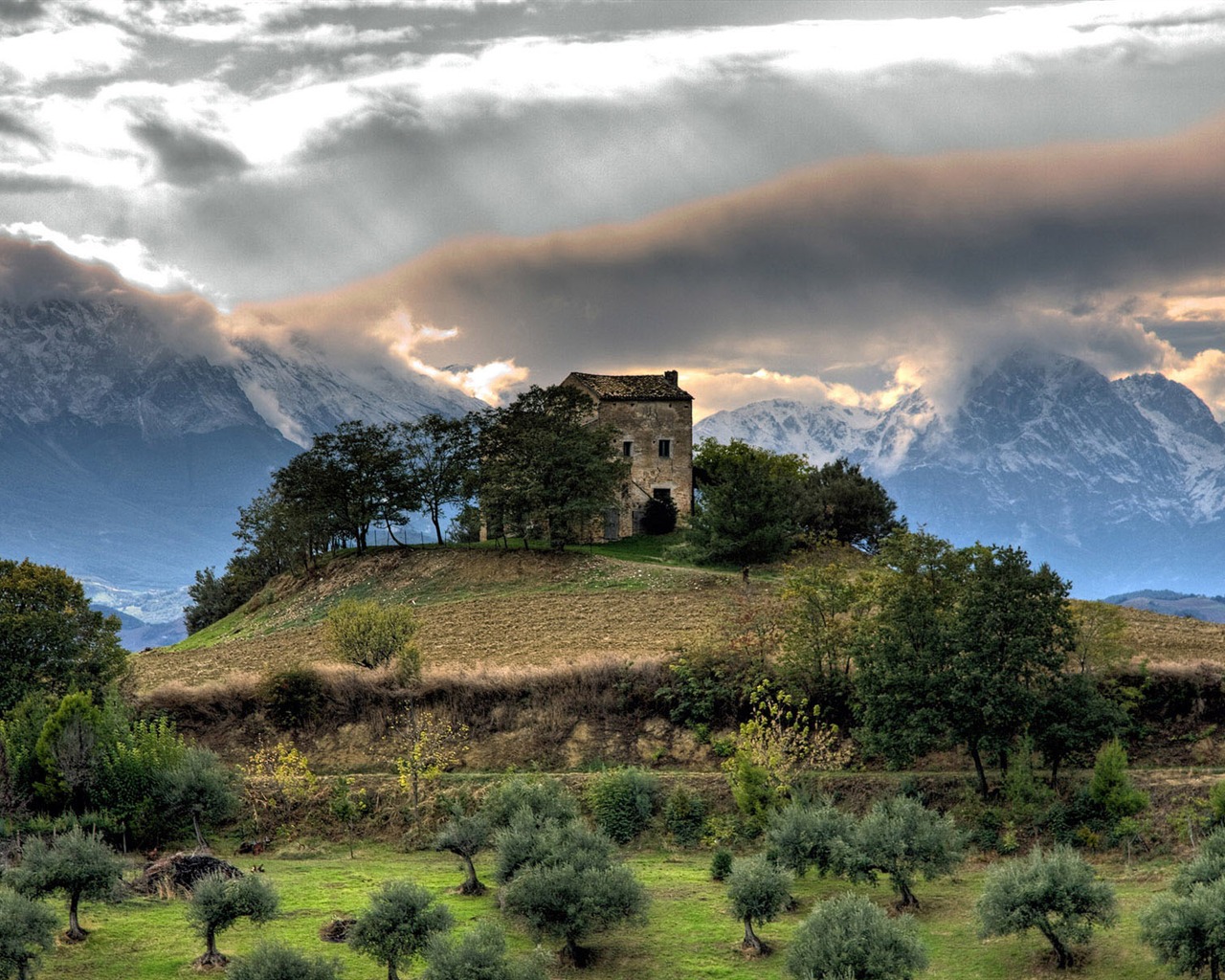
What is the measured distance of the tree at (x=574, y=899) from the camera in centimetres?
3297

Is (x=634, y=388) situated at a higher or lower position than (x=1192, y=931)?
higher

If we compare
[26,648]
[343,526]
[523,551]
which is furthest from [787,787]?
[343,526]

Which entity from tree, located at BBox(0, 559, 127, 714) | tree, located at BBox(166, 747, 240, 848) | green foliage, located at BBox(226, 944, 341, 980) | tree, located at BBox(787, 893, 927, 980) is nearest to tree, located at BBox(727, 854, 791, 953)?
tree, located at BBox(787, 893, 927, 980)

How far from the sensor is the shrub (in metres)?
40.0

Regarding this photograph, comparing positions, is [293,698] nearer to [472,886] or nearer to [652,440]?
[472,886]

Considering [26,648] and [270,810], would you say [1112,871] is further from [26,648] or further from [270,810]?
[26,648]

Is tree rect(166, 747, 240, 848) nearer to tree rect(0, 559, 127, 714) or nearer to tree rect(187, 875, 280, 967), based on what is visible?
tree rect(0, 559, 127, 714)

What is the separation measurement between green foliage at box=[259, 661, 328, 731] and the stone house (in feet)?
136

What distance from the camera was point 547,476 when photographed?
79.4 m

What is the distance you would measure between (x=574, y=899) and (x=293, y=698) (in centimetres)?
2603

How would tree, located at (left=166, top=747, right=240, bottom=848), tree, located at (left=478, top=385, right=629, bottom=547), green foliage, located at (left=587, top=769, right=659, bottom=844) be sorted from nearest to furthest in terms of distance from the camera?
tree, located at (left=166, top=747, right=240, bottom=848) < green foliage, located at (left=587, top=769, right=659, bottom=844) < tree, located at (left=478, top=385, right=629, bottom=547)

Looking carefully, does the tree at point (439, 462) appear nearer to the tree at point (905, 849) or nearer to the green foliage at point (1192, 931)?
the tree at point (905, 849)

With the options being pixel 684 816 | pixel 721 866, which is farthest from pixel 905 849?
pixel 684 816

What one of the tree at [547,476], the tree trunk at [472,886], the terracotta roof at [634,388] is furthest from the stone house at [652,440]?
the tree trunk at [472,886]
